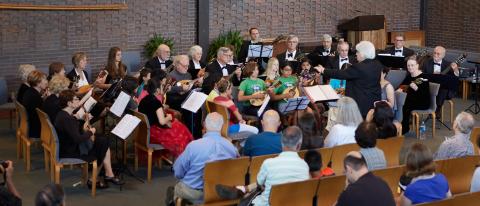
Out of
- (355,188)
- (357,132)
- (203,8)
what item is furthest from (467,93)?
(355,188)

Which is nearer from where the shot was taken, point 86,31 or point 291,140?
point 291,140

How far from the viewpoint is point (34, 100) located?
9641 mm

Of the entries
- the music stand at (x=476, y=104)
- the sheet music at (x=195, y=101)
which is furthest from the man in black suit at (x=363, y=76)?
the music stand at (x=476, y=104)

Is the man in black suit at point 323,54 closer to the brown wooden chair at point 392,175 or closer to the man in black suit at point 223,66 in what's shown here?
the man in black suit at point 223,66

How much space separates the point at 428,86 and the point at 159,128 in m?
4.30

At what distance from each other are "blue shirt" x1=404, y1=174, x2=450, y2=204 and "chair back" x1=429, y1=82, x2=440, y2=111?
5536 millimetres

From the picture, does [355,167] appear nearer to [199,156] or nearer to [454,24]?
[199,156]

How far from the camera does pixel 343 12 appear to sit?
17219 mm

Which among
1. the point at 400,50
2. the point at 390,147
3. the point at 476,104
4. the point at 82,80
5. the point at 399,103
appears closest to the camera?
the point at 390,147

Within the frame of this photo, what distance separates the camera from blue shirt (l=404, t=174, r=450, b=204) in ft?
19.7

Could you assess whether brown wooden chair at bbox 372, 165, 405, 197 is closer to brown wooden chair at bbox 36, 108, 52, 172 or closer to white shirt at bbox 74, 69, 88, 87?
brown wooden chair at bbox 36, 108, 52, 172

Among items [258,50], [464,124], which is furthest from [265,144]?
[258,50]

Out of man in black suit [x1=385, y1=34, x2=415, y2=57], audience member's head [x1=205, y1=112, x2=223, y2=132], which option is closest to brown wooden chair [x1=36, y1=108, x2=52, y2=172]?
audience member's head [x1=205, y1=112, x2=223, y2=132]

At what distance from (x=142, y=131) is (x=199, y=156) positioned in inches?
89.1
